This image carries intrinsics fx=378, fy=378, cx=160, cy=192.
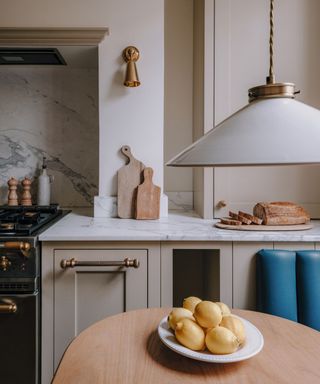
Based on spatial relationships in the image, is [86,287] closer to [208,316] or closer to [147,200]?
[147,200]

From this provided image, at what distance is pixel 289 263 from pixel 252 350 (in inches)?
31.4

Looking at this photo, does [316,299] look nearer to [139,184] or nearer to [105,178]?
[139,184]

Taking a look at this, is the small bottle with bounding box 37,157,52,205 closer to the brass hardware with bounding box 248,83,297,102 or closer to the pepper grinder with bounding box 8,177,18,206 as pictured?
the pepper grinder with bounding box 8,177,18,206

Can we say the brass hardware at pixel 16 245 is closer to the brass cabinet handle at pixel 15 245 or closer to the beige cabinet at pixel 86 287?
the brass cabinet handle at pixel 15 245

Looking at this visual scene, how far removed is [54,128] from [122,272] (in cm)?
116

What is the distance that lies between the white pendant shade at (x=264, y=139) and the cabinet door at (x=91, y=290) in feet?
3.58

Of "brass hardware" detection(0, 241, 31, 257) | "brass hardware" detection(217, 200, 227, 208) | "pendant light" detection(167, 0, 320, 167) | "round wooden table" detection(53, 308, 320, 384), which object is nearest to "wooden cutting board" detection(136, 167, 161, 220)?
"brass hardware" detection(217, 200, 227, 208)

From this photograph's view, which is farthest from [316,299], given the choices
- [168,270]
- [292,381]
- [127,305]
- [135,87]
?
[135,87]

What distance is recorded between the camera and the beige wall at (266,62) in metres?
1.96

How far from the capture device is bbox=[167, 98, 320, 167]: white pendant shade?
19.5 inches

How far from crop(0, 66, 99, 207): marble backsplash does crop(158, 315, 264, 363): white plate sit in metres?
1.60

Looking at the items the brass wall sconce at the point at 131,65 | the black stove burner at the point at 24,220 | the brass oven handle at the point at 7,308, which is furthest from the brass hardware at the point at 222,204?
the brass oven handle at the point at 7,308

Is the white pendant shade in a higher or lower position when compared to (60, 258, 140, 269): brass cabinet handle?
higher

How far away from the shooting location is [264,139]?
512 mm
